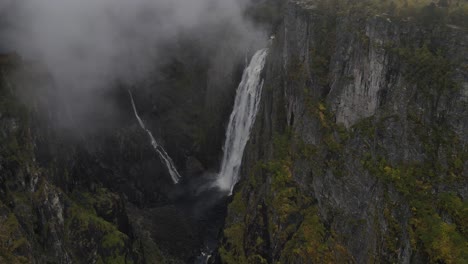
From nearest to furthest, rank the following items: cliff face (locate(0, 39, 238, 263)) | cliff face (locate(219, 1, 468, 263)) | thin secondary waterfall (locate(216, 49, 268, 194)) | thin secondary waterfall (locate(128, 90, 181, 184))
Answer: cliff face (locate(219, 1, 468, 263)) < cliff face (locate(0, 39, 238, 263)) < thin secondary waterfall (locate(216, 49, 268, 194)) < thin secondary waterfall (locate(128, 90, 181, 184))

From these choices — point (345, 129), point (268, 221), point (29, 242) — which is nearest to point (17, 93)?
point (29, 242)

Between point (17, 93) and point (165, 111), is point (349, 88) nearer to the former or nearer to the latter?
point (17, 93)

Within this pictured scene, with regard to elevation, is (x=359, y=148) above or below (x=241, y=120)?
above

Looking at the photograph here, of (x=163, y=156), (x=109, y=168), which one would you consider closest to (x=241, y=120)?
(x=163, y=156)

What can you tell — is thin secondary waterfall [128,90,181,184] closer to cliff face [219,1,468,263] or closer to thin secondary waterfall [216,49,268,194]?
thin secondary waterfall [216,49,268,194]

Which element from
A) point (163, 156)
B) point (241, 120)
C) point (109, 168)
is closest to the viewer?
point (109, 168)

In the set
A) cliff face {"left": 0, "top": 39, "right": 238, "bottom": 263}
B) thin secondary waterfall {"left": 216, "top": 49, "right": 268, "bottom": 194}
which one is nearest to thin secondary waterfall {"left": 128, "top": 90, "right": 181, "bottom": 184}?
cliff face {"left": 0, "top": 39, "right": 238, "bottom": 263}

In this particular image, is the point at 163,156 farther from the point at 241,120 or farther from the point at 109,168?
the point at 241,120
